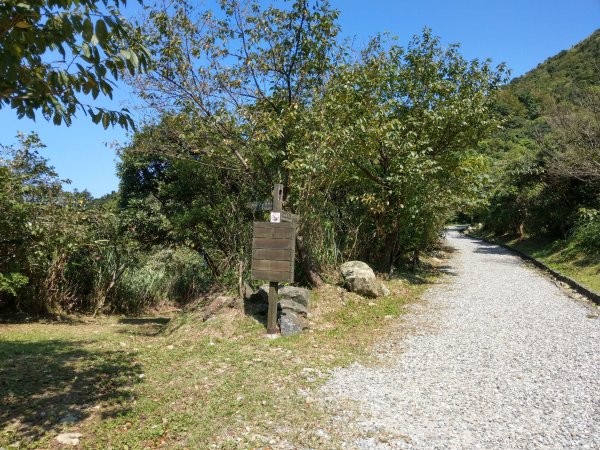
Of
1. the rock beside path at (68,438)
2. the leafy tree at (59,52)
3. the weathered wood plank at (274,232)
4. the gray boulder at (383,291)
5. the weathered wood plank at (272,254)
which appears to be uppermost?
the leafy tree at (59,52)

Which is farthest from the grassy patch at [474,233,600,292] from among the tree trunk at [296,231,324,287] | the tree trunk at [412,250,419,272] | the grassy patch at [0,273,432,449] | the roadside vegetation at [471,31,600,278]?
the grassy patch at [0,273,432,449]

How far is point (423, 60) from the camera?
10266 millimetres

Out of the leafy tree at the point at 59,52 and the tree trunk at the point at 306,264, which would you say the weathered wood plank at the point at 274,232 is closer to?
the tree trunk at the point at 306,264

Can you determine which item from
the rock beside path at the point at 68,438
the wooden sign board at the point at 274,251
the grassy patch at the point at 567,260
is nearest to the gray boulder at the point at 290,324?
the wooden sign board at the point at 274,251

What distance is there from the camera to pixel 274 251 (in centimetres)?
597

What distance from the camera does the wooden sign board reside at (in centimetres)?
591

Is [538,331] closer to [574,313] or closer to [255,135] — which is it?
[574,313]

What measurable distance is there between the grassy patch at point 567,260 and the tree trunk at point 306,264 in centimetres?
538

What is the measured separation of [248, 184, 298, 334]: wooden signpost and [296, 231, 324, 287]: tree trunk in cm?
156

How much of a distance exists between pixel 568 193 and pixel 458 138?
753 cm

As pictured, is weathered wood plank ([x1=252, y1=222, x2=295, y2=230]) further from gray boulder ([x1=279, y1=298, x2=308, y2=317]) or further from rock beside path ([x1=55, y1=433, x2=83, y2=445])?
rock beside path ([x1=55, y1=433, x2=83, y2=445])

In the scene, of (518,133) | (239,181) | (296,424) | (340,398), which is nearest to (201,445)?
(296,424)

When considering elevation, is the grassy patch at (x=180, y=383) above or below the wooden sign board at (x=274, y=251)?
below

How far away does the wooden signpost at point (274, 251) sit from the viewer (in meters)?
5.90
